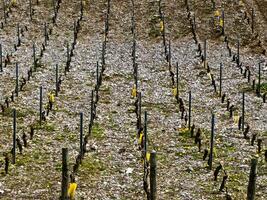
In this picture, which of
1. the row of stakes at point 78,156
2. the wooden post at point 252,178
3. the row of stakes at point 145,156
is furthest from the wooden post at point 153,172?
the wooden post at point 252,178

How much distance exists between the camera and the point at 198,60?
43.4 metres

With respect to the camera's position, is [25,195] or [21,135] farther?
[21,135]

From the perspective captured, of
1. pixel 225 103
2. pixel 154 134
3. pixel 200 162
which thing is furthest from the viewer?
pixel 225 103

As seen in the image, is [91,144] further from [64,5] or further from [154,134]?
[64,5]

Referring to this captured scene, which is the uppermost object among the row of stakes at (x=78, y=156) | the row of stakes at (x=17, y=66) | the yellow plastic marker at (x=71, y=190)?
the row of stakes at (x=17, y=66)

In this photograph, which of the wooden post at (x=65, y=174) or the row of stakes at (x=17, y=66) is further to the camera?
the row of stakes at (x=17, y=66)

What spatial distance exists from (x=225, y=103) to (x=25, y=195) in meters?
17.1

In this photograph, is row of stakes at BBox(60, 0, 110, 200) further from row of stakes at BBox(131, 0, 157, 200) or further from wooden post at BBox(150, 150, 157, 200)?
wooden post at BBox(150, 150, 157, 200)

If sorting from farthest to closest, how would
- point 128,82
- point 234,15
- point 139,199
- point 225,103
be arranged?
point 234,15, point 128,82, point 225,103, point 139,199

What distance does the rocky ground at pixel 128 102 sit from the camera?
2253cm

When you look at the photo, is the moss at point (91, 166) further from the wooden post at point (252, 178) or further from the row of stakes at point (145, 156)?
the wooden post at point (252, 178)

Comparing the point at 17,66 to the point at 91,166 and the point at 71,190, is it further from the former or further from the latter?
the point at 71,190

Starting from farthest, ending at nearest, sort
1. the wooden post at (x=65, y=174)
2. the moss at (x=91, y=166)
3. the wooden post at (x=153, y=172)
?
the moss at (x=91, y=166) → the wooden post at (x=65, y=174) → the wooden post at (x=153, y=172)

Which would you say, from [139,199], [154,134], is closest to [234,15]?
[154,134]
